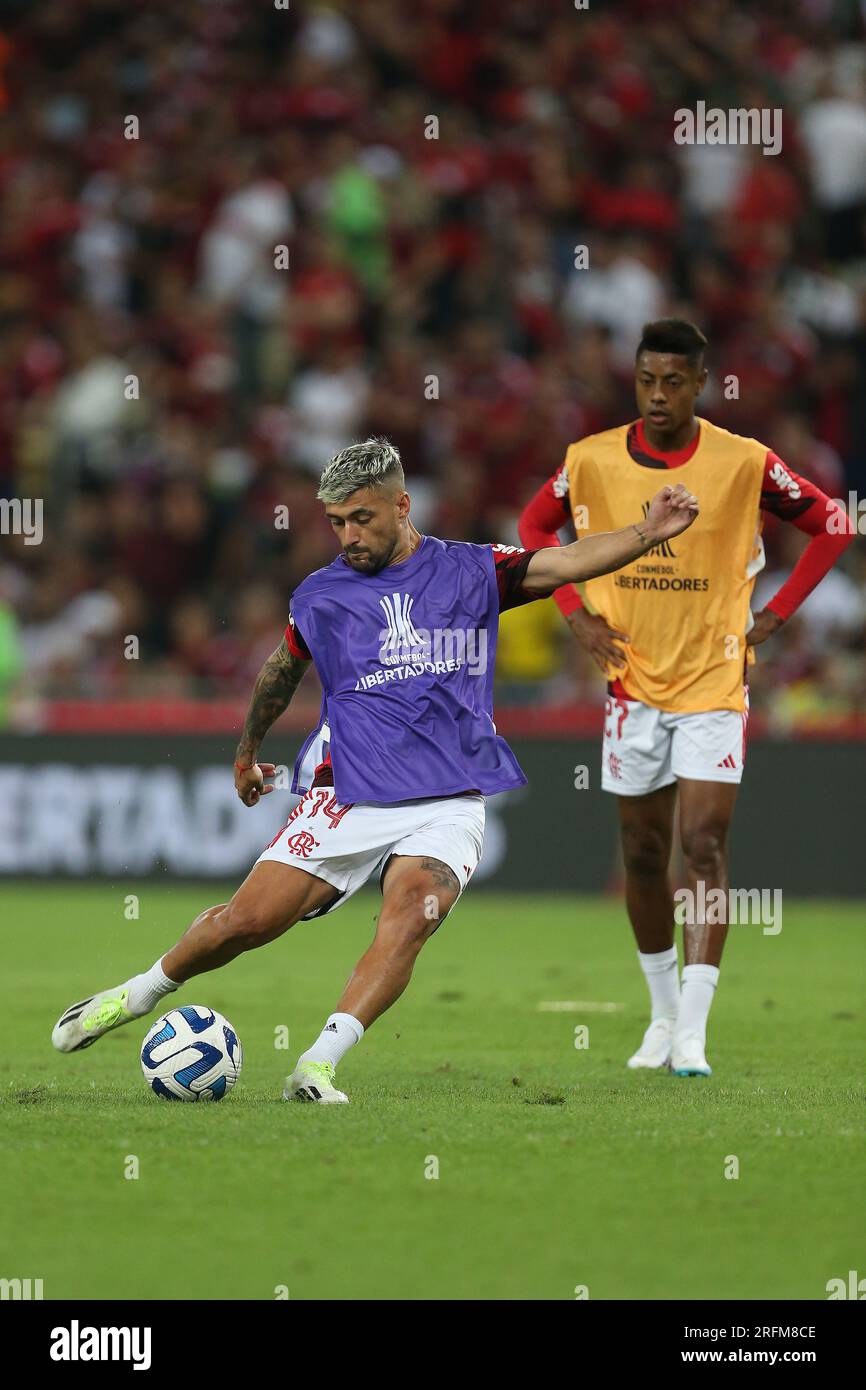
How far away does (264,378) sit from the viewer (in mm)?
19188

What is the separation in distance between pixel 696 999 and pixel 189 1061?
6.79 feet

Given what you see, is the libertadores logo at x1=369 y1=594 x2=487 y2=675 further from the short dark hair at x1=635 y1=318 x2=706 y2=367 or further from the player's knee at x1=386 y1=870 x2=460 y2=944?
the short dark hair at x1=635 y1=318 x2=706 y2=367

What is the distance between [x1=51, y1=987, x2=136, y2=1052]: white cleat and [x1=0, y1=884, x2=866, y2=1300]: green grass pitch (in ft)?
0.55

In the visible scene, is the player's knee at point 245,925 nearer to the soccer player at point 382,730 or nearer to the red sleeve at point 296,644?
the soccer player at point 382,730

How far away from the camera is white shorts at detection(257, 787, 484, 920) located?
290 inches

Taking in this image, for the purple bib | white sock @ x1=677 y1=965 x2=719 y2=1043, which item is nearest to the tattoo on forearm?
the purple bib

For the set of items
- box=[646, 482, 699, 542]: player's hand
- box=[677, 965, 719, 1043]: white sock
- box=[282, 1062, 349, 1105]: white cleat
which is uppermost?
box=[646, 482, 699, 542]: player's hand

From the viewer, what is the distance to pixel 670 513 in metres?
7.11

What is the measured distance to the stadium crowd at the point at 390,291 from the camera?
17.3 metres

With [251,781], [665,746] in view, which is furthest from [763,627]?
[251,781]

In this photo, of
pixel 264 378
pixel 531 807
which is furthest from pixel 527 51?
pixel 531 807

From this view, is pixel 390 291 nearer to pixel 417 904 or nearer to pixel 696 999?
pixel 696 999
